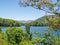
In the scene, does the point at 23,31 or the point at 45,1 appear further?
the point at 23,31

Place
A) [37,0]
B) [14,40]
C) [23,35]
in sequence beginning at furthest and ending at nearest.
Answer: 1. [14,40]
2. [23,35]
3. [37,0]

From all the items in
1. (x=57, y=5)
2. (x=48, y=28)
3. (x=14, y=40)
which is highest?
(x=57, y=5)

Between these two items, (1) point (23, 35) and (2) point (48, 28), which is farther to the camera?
(1) point (23, 35)

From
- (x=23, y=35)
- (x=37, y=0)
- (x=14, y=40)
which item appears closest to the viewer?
(x=37, y=0)

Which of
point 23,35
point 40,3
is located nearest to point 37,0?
point 40,3

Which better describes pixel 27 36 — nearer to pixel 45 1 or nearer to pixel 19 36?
pixel 19 36

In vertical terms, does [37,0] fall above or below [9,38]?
above

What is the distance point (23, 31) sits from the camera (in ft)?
80.4

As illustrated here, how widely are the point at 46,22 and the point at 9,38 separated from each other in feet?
62.1

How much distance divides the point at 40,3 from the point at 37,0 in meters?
0.13

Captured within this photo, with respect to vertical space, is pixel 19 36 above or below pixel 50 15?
below

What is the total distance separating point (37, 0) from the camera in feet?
22.3

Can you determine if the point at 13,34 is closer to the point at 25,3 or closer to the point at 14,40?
the point at 14,40

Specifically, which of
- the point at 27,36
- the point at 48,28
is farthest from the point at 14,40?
the point at 48,28
